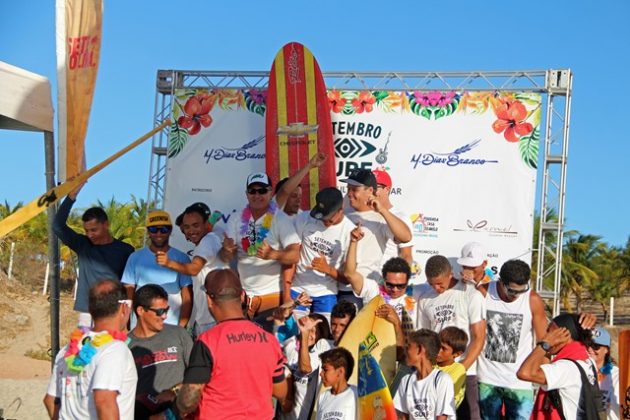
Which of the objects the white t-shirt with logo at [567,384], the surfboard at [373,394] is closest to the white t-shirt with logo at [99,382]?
the surfboard at [373,394]

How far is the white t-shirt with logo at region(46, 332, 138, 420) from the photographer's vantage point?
12.7ft

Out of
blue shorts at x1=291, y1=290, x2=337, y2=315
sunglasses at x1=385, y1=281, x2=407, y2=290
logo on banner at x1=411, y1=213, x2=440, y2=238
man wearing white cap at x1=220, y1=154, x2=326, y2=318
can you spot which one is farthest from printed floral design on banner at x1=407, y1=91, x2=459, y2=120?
sunglasses at x1=385, y1=281, x2=407, y2=290

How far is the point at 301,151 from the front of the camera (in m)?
8.55

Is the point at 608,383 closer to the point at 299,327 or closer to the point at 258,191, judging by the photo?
the point at 299,327

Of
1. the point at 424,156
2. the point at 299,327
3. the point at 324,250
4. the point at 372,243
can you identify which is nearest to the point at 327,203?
the point at 324,250

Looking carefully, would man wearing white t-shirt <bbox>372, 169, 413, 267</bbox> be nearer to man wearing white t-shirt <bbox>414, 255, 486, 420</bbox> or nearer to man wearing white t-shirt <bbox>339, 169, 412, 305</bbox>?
man wearing white t-shirt <bbox>339, 169, 412, 305</bbox>

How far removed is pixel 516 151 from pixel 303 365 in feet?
13.0

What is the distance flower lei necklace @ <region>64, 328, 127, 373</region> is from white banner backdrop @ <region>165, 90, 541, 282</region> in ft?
15.5

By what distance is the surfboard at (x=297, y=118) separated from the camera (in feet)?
28.0

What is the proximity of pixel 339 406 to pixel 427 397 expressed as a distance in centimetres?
53

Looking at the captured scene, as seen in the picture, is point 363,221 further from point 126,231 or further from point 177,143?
point 126,231

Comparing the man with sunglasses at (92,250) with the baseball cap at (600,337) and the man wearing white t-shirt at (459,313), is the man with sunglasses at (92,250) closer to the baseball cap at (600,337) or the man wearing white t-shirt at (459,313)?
the man wearing white t-shirt at (459,313)

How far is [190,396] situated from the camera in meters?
3.88

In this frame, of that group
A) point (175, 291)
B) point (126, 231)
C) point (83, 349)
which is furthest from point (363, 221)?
point (126, 231)
